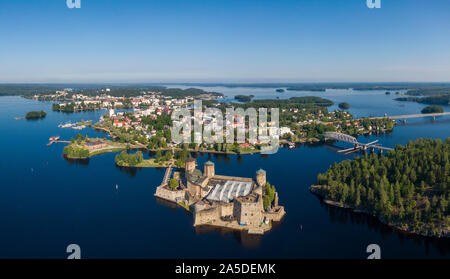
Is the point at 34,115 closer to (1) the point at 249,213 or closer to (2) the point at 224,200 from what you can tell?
(2) the point at 224,200

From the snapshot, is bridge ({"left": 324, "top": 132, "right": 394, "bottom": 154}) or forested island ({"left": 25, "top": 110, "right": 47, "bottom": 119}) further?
forested island ({"left": 25, "top": 110, "right": 47, "bottom": 119})

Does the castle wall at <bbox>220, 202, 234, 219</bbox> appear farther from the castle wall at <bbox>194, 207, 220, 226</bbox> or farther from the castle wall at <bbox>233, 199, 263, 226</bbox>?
the castle wall at <bbox>233, 199, 263, 226</bbox>

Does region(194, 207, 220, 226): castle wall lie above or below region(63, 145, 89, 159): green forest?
below

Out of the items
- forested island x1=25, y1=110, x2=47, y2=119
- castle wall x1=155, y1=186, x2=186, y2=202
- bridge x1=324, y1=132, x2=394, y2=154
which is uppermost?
forested island x1=25, y1=110, x2=47, y2=119

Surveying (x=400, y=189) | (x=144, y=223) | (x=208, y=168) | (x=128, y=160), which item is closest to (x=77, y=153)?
(x=128, y=160)

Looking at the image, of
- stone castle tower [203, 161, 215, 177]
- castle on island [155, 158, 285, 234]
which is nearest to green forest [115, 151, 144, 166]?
castle on island [155, 158, 285, 234]

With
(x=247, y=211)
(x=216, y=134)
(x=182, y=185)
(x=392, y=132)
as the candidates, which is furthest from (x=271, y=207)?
(x=392, y=132)

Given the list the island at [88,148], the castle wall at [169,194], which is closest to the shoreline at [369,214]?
the castle wall at [169,194]

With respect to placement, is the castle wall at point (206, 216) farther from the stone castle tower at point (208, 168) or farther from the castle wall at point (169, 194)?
the stone castle tower at point (208, 168)
